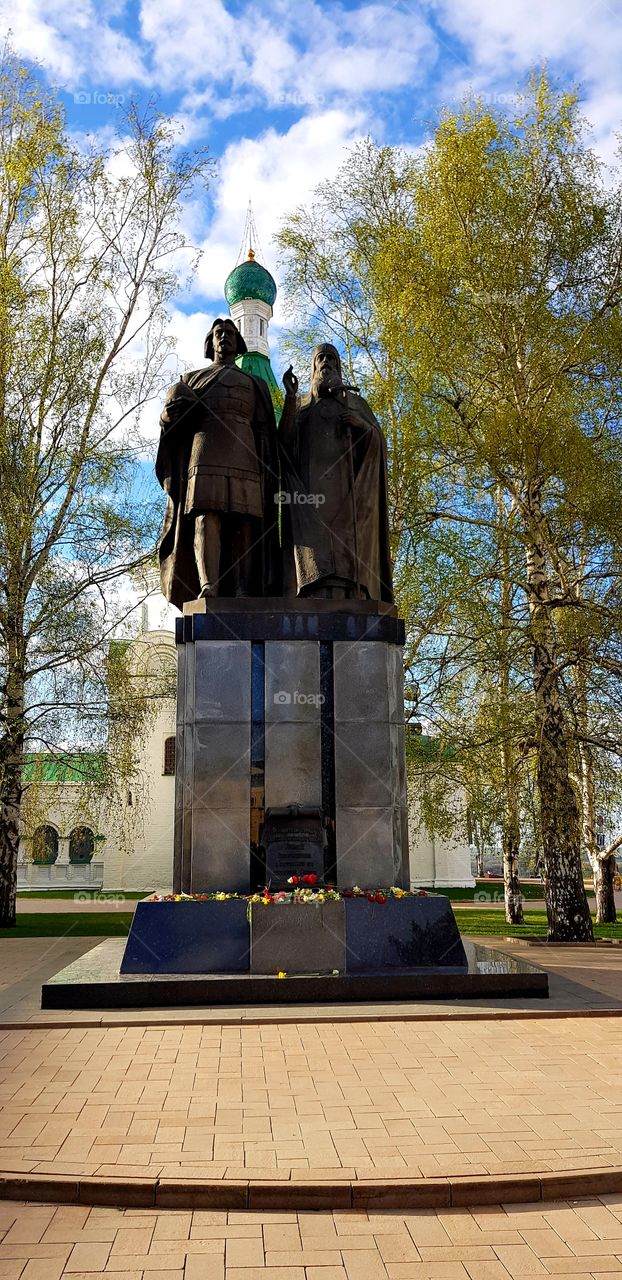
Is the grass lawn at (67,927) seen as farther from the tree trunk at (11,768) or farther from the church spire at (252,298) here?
the church spire at (252,298)

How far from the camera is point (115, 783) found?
1595 centimetres

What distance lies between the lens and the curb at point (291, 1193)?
12.2 feet

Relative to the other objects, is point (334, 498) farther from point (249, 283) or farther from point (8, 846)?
point (249, 283)

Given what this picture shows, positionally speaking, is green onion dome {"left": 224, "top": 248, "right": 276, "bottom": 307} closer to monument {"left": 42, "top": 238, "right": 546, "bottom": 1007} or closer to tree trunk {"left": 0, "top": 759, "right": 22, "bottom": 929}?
tree trunk {"left": 0, "top": 759, "right": 22, "bottom": 929}

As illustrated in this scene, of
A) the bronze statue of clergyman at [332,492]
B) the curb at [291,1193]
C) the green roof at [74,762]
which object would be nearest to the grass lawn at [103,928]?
the green roof at [74,762]

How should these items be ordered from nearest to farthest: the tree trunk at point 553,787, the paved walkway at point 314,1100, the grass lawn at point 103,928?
the paved walkway at point 314,1100
the tree trunk at point 553,787
the grass lawn at point 103,928

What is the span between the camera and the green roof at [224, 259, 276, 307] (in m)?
40.8

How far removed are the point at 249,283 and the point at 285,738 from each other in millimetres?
36567

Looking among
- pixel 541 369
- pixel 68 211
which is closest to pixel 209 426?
pixel 541 369

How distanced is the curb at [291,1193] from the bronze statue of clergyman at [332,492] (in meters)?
5.48

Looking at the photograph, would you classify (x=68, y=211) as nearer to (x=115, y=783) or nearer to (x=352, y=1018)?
(x=115, y=783)

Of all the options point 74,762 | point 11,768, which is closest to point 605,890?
point 74,762

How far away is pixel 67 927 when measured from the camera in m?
16.4

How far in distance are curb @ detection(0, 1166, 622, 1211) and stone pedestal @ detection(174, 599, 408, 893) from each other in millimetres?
3895
